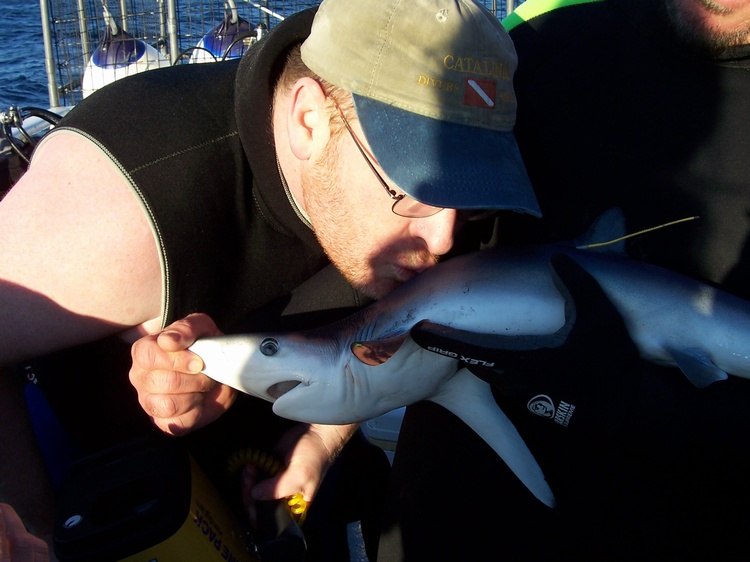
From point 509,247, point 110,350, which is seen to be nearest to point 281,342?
point 110,350

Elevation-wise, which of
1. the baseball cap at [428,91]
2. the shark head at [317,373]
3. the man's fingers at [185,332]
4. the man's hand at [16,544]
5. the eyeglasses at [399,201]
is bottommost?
the shark head at [317,373]

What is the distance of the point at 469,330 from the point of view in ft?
5.21

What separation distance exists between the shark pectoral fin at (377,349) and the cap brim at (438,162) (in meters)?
0.35

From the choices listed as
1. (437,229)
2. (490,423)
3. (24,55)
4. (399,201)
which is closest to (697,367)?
(490,423)

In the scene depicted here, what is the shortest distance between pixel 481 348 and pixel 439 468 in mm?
645

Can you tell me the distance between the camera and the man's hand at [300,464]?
1.94 m

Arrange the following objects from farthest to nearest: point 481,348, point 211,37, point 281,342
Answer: point 211,37 → point 281,342 → point 481,348

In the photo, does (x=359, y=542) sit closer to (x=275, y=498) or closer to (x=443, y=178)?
(x=275, y=498)

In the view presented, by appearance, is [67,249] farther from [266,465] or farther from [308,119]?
[266,465]

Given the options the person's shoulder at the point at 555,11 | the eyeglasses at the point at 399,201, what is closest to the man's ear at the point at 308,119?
the eyeglasses at the point at 399,201

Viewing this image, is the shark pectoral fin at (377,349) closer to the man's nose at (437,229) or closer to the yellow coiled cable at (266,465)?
the man's nose at (437,229)

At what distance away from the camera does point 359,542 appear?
9.03ft

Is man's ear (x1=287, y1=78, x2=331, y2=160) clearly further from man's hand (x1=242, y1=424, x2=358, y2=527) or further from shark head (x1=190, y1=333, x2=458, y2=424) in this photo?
man's hand (x1=242, y1=424, x2=358, y2=527)

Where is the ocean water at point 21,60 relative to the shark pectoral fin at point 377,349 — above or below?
below
